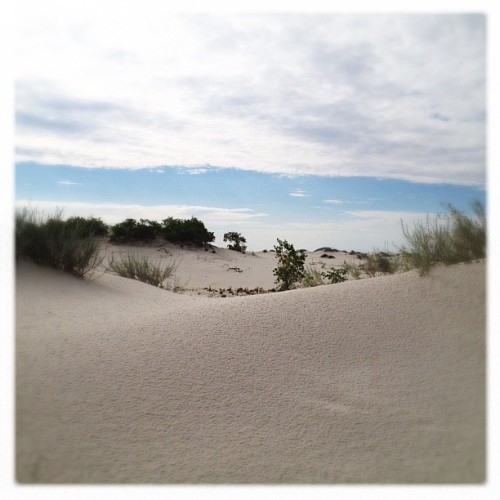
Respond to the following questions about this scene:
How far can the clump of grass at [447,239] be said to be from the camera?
10.0ft

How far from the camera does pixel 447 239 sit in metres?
3.68

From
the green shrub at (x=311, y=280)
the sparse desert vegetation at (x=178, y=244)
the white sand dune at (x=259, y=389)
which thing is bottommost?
the white sand dune at (x=259, y=389)

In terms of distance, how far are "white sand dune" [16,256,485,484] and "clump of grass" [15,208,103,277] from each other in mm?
340

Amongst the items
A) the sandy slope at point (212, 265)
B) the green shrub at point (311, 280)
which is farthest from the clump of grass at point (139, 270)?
the green shrub at point (311, 280)

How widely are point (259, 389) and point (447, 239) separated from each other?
6.03 ft

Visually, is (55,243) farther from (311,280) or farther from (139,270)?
(311,280)

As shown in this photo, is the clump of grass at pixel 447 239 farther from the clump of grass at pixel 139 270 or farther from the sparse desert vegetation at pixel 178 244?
the clump of grass at pixel 139 270

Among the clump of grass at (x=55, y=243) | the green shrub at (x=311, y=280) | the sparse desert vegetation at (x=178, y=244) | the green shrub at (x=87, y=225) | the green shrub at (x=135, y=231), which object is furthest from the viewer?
the green shrub at (x=135, y=231)

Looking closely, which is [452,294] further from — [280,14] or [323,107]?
[280,14]

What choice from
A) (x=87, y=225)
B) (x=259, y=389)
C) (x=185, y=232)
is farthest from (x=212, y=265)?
(x=259, y=389)

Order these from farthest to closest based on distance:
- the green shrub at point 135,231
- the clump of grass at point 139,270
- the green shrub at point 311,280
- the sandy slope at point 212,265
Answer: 1. the sandy slope at point 212,265
2. the green shrub at point 135,231
3. the clump of grass at point 139,270
4. the green shrub at point 311,280

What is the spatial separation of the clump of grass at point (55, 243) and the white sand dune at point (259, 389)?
0.34 m

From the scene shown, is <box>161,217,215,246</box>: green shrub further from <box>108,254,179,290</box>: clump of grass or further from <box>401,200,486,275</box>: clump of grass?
<box>401,200,486,275</box>: clump of grass

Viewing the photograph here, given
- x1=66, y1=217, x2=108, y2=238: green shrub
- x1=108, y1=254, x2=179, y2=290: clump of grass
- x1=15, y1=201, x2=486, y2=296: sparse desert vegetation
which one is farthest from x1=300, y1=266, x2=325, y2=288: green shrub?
x1=66, y1=217, x2=108, y2=238: green shrub
